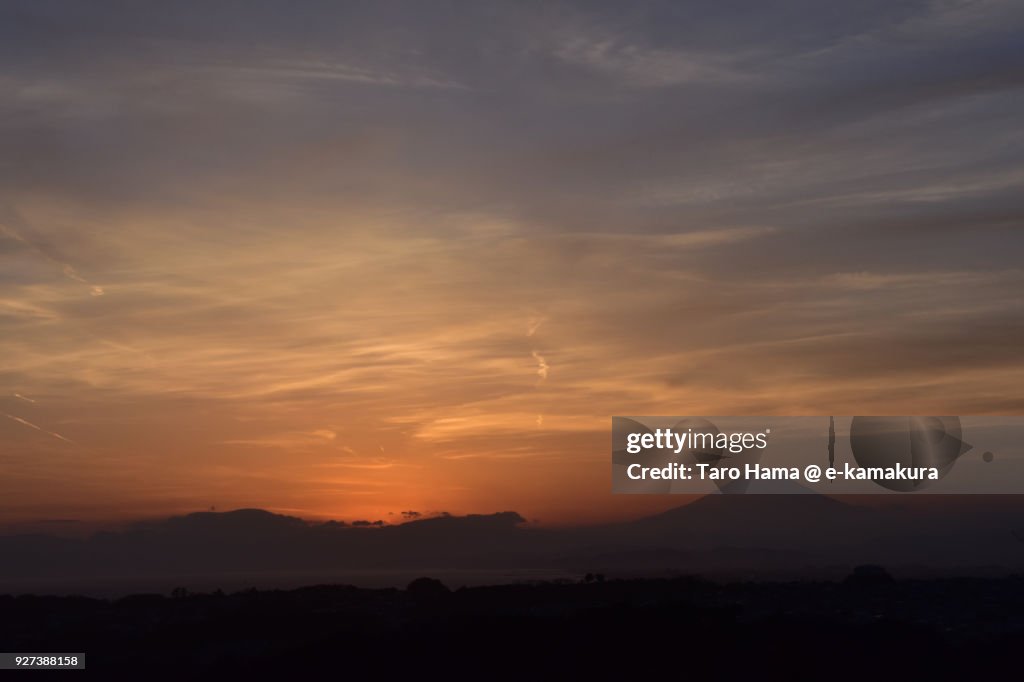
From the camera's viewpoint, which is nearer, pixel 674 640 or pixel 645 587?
Result: pixel 674 640

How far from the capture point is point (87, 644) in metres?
45.2

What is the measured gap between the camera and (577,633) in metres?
39.3

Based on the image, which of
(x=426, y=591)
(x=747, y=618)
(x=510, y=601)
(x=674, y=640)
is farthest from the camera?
(x=426, y=591)

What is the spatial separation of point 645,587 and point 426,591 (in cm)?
1176

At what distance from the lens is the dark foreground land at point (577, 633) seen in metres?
34.3

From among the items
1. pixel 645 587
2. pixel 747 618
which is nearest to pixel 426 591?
pixel 645 587

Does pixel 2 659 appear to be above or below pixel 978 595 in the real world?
below

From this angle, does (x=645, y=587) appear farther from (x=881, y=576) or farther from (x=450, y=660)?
(x=450, y=660)

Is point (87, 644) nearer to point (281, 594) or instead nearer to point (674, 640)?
point (281, 594)

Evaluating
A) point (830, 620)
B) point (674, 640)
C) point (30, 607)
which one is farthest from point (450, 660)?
point (30, 607)

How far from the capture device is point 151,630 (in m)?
46.9

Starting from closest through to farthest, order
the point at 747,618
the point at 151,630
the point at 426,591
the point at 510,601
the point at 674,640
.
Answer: the point at 674,640 < the point at 747,618 < the point at 151,630 < the point at 510,601 < the point at 426,591

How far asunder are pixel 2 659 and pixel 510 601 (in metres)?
22.6

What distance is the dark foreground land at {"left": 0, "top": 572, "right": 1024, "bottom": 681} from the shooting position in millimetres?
34312
